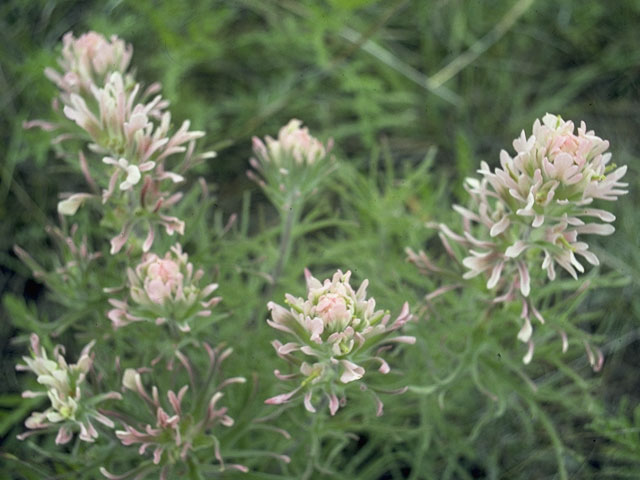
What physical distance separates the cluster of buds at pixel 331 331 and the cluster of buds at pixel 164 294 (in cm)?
19

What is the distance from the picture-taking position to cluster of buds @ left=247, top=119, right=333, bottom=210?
137 cm

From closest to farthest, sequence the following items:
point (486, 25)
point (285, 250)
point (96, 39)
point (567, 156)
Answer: point (567, 156), point (96, 39), point (285, 250), point (486, 25)

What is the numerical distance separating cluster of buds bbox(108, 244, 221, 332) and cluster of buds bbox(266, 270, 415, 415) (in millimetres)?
185

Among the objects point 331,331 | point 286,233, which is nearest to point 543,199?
point 331,331

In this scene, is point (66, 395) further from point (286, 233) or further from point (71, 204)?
point (286, 233)

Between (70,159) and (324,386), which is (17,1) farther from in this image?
(324,386)

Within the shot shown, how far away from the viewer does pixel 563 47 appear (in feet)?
7.82

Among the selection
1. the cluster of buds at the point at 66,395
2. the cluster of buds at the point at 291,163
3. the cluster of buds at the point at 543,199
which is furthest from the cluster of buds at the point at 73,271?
the cluster of buds at the point at 543,199

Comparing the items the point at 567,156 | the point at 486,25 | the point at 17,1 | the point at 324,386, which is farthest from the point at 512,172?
the point at 17,1

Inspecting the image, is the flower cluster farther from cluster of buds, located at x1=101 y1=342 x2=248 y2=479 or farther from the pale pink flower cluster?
the pale pink flower cluster

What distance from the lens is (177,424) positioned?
1.18 meters

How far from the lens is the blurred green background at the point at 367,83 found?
6.70ft

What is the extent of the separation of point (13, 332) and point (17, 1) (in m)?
0.93

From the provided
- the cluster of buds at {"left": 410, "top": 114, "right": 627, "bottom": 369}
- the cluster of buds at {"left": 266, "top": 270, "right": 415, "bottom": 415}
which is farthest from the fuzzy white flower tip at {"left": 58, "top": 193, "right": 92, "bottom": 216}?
the cluster of buds at {"left": 410, "top": 114, "right": 627, "bottom": 369}
